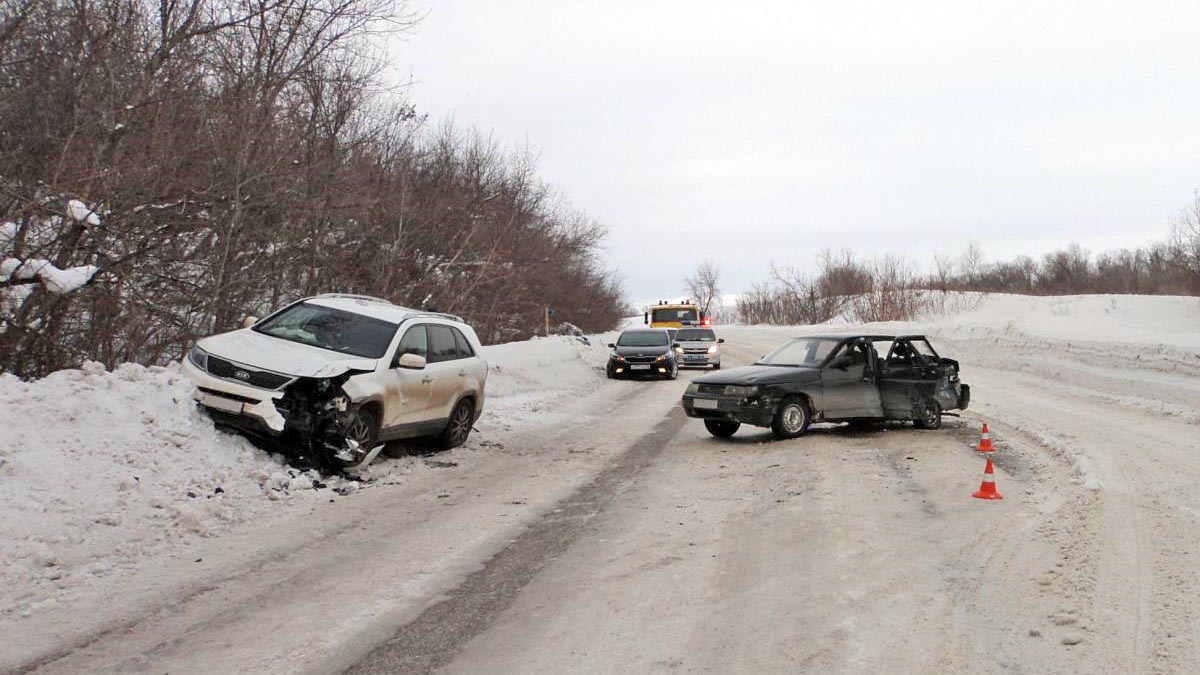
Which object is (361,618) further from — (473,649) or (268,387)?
(268,387)

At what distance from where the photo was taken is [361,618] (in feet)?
15.8

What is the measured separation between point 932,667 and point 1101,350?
70.8 ft

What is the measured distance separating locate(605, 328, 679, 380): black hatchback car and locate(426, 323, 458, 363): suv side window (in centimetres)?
1400

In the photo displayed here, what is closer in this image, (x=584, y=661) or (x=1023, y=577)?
(x=584, y=661)

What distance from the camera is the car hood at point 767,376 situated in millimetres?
12078

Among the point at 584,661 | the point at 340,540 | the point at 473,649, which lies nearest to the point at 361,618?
the point at 473,649

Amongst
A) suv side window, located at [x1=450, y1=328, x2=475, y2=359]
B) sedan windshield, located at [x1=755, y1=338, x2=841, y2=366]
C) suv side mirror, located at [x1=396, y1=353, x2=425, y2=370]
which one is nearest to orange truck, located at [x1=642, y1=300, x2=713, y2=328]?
sedan windshield, located at [x1=755, y1=338, x2=841, y2=366]

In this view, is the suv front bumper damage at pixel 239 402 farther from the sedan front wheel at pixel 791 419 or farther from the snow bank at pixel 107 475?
the sedan front wheel at pixel 791 419

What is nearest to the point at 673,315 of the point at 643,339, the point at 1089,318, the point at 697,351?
the point at 697,351

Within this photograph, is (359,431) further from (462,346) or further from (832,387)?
(832,387)

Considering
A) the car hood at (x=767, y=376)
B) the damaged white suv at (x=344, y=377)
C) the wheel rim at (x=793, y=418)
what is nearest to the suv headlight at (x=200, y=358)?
the damaged white suv at (x=344, y=377)

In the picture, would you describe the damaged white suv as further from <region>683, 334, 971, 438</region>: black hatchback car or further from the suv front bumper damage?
<region>683, 334, 971, 438</region>: black hatchback car

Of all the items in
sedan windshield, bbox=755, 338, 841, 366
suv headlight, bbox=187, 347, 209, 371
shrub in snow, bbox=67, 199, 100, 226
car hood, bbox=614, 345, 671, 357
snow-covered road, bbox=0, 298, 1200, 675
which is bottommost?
snow-covered road, bbox=0, 298, 1200, 675

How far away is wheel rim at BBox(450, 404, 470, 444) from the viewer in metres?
11.2
